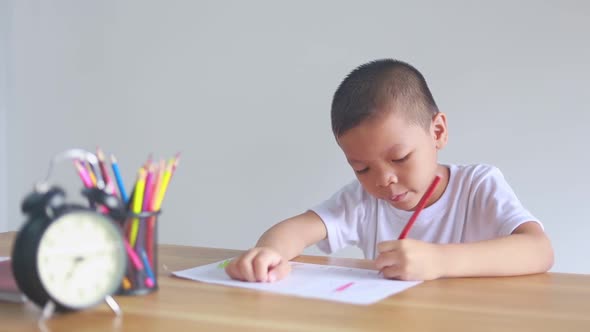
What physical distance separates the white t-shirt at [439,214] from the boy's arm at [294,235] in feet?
0.09

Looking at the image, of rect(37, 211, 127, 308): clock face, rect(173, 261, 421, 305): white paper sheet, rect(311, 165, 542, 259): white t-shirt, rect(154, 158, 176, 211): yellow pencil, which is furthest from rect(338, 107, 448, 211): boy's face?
rect(37, 211, 127, 308): clock face

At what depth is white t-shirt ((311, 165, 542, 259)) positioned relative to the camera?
3.54ft

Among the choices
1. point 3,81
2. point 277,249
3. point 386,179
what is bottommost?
point 277,249

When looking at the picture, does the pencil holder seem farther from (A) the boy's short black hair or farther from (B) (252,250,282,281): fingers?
(A) the boy's short black hair

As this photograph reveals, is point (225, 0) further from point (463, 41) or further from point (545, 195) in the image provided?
point (545, 195)

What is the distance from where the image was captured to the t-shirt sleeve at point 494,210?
38.9 inches

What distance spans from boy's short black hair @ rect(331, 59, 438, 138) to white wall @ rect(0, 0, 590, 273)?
15.5 inches

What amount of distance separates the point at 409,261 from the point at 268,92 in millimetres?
967

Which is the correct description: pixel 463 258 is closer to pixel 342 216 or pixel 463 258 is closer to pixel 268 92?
pixel 342 216

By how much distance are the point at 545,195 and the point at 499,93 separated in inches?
10.2

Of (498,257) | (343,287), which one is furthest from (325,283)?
(498,257)

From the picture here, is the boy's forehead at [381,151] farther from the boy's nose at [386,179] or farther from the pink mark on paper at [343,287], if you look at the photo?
the pink mark on paper at [343,287]

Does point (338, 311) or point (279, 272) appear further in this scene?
point (279, 272)

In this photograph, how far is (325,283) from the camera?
2.42ft
